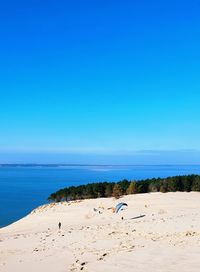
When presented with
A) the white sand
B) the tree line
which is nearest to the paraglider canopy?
the white sand

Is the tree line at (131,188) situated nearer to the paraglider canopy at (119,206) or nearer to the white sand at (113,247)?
the paraglider canopy at (119,206)

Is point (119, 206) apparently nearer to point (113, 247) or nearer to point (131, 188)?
point (131, 188)

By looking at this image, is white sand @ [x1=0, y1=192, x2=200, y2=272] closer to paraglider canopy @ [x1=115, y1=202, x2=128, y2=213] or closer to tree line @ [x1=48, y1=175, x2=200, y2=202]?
paraglider canopy @ [x1=115, y1=202, x2=128, y2=213]

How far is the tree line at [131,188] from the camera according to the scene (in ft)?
136

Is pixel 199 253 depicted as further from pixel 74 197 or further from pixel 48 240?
pixel 74 197

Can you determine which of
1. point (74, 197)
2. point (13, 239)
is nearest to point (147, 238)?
point (13, 239)

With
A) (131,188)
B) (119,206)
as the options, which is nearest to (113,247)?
(119,206)

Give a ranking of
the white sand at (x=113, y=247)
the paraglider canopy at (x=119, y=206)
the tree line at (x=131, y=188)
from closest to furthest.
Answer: the white sand at (x=113, y=247) < the paraglider canopy at (x=119, y=206) < the tree line at (x=131, y=188)

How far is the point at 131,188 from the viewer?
1679 inches

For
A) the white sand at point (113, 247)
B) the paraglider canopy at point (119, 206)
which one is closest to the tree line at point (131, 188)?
the paraglider canopy at point (119, 206)

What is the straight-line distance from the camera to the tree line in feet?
136

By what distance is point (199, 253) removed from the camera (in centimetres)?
1448

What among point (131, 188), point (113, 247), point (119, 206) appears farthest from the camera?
point (131, 188)

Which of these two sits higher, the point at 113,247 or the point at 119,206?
the point at 113,247
